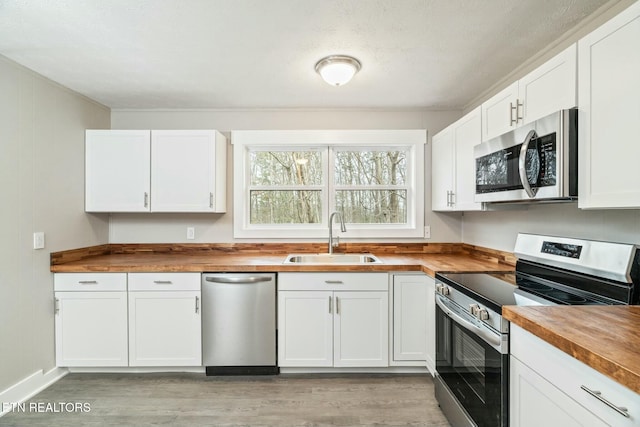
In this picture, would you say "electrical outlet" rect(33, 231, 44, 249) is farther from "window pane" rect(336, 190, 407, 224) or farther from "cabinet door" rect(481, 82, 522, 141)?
"cabinet door" rect(481, 82, 522, 141)

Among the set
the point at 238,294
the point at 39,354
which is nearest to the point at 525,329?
the point at 238,294

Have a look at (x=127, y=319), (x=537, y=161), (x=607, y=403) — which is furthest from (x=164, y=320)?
(x=537, y=161)

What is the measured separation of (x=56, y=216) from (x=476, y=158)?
321 cm

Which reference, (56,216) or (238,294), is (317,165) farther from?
(56,216)

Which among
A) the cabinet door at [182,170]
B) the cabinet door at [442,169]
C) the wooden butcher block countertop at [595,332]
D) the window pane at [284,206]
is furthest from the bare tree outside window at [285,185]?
the wooden butcher block countertop at [595,332]

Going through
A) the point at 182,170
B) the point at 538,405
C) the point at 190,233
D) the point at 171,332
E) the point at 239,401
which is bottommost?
the point at 239,401

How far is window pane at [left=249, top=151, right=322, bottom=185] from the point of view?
322cm

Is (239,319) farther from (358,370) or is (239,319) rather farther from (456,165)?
(456,165)

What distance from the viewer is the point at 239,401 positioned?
216 centimetres

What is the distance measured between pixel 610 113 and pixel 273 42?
1713mm

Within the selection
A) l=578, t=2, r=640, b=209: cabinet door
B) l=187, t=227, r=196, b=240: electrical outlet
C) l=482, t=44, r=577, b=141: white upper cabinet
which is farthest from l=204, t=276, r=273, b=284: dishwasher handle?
l=578, t=2, r=640, b=209: cabinet door

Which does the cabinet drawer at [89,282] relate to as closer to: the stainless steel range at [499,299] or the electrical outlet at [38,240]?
the electrical outlet at [38,240]

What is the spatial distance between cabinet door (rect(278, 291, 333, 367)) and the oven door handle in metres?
0.88

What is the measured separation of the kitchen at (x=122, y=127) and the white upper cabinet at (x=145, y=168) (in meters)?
0.12
